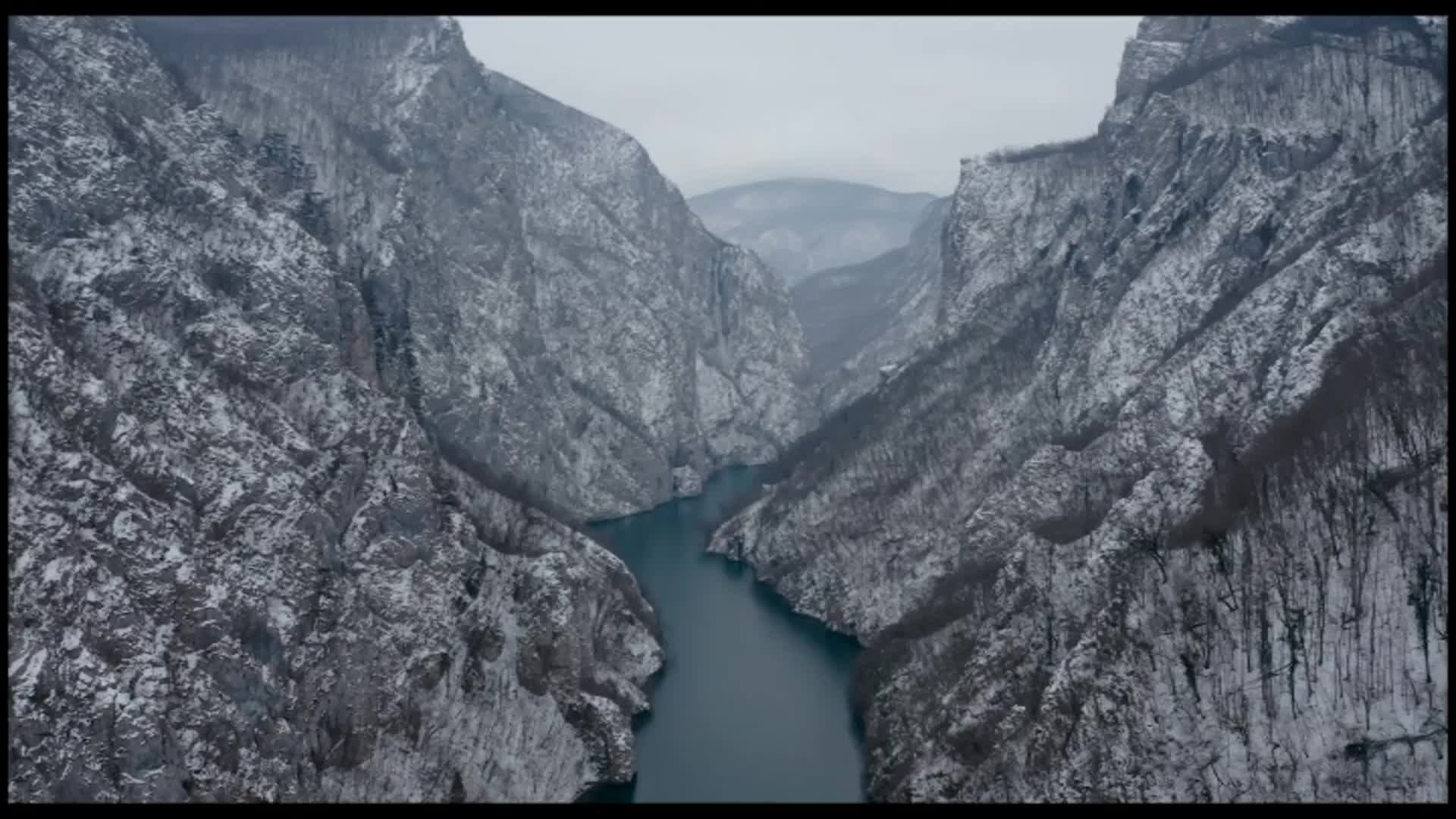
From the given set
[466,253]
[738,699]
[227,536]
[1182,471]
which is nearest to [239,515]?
[227,536]

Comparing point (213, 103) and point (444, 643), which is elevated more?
point (213, 103)

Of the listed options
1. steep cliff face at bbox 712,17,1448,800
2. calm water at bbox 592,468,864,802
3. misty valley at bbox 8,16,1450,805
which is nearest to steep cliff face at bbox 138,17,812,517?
misty valley at bbox 8,16,1450,805

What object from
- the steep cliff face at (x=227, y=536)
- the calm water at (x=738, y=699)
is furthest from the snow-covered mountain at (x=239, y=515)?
the calm water at (x=738, y=699)

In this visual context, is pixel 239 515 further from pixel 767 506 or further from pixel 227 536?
pixel 767 506

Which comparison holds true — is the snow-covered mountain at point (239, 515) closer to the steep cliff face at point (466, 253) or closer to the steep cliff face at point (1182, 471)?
the steep cliff face at point (466, 253)
